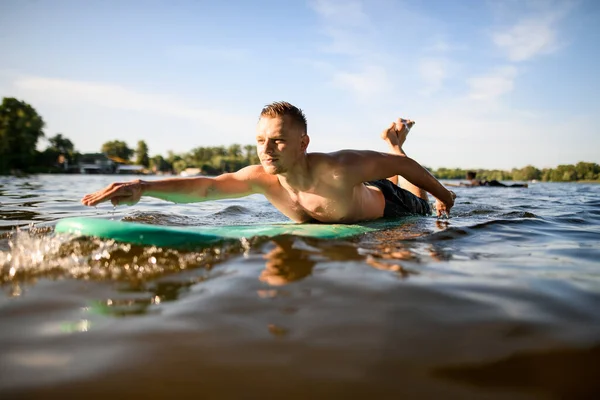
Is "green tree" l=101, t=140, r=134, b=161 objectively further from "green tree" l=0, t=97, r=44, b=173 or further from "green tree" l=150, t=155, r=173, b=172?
"green tree" l=0, t=97, r=44, b=173

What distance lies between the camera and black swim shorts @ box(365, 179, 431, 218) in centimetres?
504

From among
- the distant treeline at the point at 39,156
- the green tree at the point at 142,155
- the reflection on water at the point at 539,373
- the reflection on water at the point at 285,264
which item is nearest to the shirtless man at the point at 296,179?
the reflection on water at the point at 285,264

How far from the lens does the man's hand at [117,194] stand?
2820mm

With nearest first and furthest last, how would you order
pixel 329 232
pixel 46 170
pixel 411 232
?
1. pixel 329 232
2. pixel 411 232
3. pixel 46 170

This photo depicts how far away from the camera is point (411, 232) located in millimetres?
3580

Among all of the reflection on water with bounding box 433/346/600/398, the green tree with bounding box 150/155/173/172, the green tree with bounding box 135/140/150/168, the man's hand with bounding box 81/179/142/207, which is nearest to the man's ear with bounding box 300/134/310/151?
the man's hand with bounding box 81/179/142/207

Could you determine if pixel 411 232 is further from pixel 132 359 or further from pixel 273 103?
pixel 132 359

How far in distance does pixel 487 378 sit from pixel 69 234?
103 inches

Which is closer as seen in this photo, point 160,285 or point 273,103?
point 160,285

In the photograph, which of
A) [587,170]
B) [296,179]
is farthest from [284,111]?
[587,170]

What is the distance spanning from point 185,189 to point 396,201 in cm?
281

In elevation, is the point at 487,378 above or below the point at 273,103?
below

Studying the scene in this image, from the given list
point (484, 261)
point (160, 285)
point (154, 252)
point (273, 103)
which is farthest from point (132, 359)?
point (273, 103)

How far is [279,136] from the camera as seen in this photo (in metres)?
3.49
